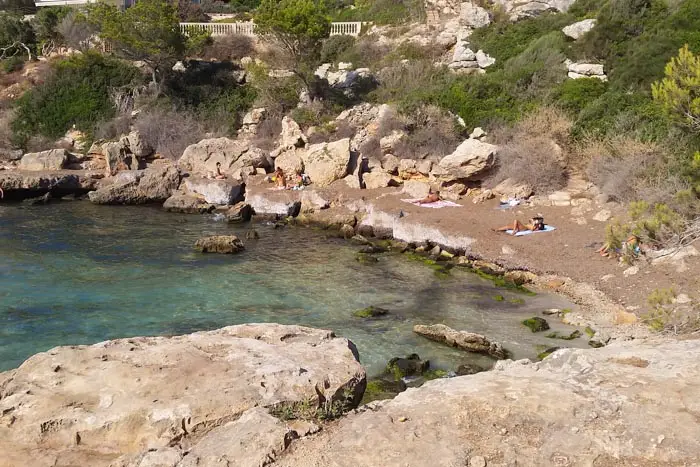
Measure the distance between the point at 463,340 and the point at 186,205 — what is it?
1540 centimetres

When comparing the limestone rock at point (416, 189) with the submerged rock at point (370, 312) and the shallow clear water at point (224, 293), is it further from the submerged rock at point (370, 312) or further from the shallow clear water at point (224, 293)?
the submerged rock at point (370, 312)

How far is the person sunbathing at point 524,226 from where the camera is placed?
17.4 meters

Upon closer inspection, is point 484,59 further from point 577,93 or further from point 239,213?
point 239,213

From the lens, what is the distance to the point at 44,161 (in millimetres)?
28156

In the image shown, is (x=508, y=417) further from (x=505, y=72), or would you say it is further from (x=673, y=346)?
(x=505, y=72)

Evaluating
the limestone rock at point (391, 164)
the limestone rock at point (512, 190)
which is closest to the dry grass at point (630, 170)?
the limestone rock at point (512, 190)

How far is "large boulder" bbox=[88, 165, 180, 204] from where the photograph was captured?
24.3 metres

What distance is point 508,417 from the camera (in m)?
5.44

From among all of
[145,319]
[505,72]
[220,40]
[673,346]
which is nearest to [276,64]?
[220,40]

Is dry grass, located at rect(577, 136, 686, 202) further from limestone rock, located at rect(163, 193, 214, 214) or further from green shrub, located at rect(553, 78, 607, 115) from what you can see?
limestone rock, located at rect(163, 193, 214, 214)

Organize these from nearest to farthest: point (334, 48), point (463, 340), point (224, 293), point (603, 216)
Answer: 1. point (463, 340)
2. point (224, 293)
3. point (603, 216)
4. point (334, 48)

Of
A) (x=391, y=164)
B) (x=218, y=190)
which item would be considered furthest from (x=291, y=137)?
(x=391, y=164)

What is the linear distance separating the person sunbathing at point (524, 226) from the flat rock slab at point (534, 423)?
11.2 metres

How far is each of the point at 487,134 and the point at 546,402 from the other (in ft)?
66.8
